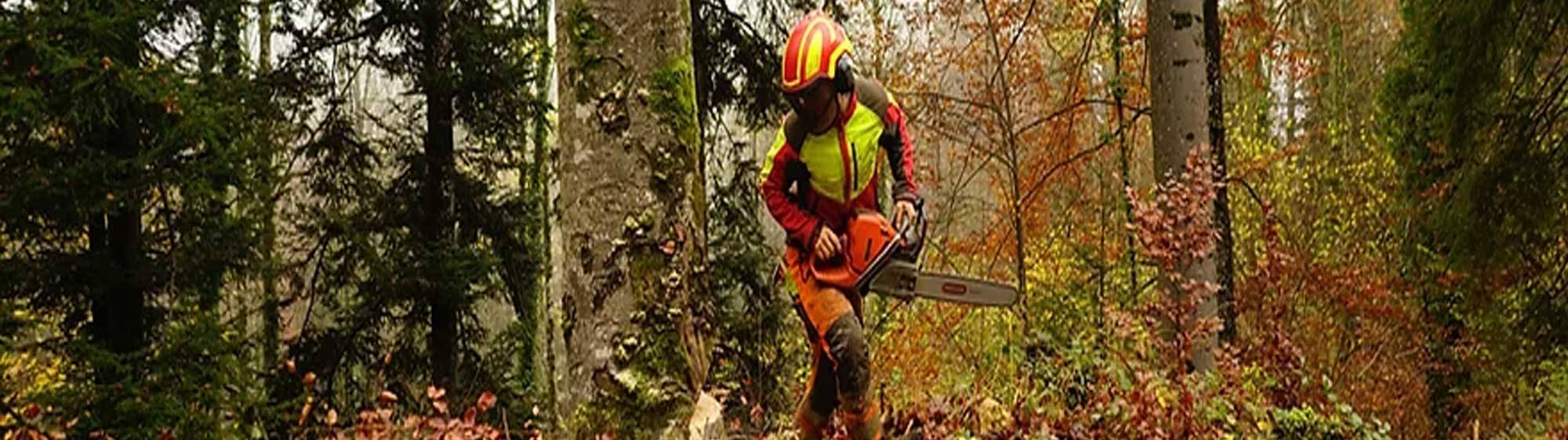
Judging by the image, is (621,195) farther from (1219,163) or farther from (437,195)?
(437,195)

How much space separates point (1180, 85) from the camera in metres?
6.56

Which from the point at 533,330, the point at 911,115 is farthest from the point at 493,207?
the point at 911,115

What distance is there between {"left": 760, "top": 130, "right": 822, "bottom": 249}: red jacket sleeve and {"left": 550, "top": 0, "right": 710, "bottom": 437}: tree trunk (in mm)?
953

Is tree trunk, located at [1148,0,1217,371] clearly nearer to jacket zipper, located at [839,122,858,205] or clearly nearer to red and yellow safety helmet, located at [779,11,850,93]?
jacket zipper, located at [839,122,858,205]

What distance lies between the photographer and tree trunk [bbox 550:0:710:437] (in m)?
4.06

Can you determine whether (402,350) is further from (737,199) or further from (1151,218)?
(1151,218)

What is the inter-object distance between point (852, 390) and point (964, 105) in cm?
1012

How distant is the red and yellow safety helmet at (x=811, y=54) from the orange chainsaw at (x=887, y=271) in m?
0.66

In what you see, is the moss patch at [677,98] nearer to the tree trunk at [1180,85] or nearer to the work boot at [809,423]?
the work boot at [809,423]

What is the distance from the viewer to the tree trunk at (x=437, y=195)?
11.3m

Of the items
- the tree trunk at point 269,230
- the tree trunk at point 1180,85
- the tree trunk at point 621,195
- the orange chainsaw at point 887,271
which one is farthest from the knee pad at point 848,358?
the tree trunk at point 269,230

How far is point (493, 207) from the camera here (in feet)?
39.1

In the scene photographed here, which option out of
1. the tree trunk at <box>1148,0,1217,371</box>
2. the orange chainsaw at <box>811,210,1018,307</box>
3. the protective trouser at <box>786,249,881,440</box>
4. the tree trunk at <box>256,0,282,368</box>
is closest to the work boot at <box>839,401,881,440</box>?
the protective trouser at <box>786,249,881,440</box>

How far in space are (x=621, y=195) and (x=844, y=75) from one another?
127cm
